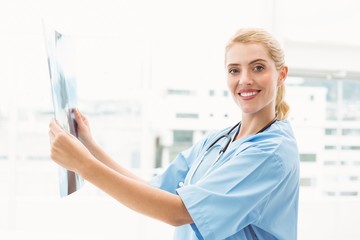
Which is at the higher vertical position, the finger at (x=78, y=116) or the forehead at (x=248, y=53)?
the forehead at (x=248, y=53)

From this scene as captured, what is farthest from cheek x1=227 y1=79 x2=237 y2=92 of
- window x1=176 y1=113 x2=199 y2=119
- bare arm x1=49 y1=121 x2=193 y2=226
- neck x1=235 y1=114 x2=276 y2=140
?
window x1=176 y1=113 x2=199 y2=119

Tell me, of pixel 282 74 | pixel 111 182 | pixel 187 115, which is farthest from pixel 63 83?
pixel 187 115

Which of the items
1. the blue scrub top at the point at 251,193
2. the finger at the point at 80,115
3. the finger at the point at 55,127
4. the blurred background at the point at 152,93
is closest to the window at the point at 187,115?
the blurred background at the point at 152,93

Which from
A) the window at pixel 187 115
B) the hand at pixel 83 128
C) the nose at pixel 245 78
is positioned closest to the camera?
the nose at pixel 245 78

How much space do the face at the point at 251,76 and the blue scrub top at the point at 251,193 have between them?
0.09 meters

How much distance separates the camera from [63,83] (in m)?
0.90

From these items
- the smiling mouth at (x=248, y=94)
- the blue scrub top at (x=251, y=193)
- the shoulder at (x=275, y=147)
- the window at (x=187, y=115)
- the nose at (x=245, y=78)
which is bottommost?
the window at (x=187, y=115)

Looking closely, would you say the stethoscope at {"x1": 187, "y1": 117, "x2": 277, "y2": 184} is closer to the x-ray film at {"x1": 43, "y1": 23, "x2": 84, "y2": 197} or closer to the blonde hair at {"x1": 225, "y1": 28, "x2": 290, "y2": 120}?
the blonde hair at {"x1": 225, "y1": 28, "x2": 290, "y2": 120}

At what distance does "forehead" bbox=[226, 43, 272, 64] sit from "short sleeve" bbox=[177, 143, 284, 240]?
0.23 meters

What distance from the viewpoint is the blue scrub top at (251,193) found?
0.83 m

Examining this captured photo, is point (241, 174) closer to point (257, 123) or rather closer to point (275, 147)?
point (275, 147)

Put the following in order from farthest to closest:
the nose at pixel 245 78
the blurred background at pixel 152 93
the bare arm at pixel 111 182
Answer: the blurred background at pixel 152 93
the nose at pixel 245 78
the bare arm at pixel 111 182

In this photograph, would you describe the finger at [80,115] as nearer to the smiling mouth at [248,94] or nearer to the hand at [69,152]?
the hand at [69,152]

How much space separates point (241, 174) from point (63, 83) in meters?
0.46
